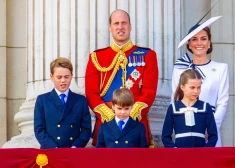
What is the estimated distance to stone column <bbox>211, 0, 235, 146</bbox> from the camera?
41.5 ft

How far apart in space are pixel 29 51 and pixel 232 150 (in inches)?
126

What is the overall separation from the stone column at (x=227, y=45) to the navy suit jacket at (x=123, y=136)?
3.13 m

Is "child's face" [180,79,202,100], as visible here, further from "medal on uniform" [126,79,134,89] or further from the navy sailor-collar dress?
"medal on uniform" [126,79,134,89]

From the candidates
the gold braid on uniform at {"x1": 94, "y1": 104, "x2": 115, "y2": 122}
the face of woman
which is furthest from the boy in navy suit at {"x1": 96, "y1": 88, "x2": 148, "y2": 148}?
the face of woman

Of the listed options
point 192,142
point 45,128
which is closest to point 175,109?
point 192,142

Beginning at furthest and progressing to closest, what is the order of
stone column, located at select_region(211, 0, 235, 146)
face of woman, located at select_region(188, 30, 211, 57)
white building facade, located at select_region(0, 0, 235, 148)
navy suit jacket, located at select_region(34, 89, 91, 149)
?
stone column, located at select_region(211, 0, 235, 146) → white building facade, located at select_region(0, 0, 235, 148) → face of woman, located at select_region(188, 30, 211, 57) → navy suit jacket, located at select_region(34, 89, 91, 149)

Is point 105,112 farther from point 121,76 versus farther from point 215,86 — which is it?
point 215,86

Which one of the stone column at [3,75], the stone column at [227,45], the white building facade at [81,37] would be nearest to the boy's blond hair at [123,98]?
the white building facade at [81,37]

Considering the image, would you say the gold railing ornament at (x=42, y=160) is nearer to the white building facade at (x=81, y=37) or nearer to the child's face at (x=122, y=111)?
the child's face at (x=122, y=111)

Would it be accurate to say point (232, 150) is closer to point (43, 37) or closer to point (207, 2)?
point (43, 37)

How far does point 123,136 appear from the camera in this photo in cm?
957

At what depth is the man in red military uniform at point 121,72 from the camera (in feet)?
33.0

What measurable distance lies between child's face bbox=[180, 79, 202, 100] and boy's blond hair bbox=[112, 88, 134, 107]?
50 cm

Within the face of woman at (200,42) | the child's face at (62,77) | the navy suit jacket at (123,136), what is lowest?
the navy suit jacket at (123,136)
